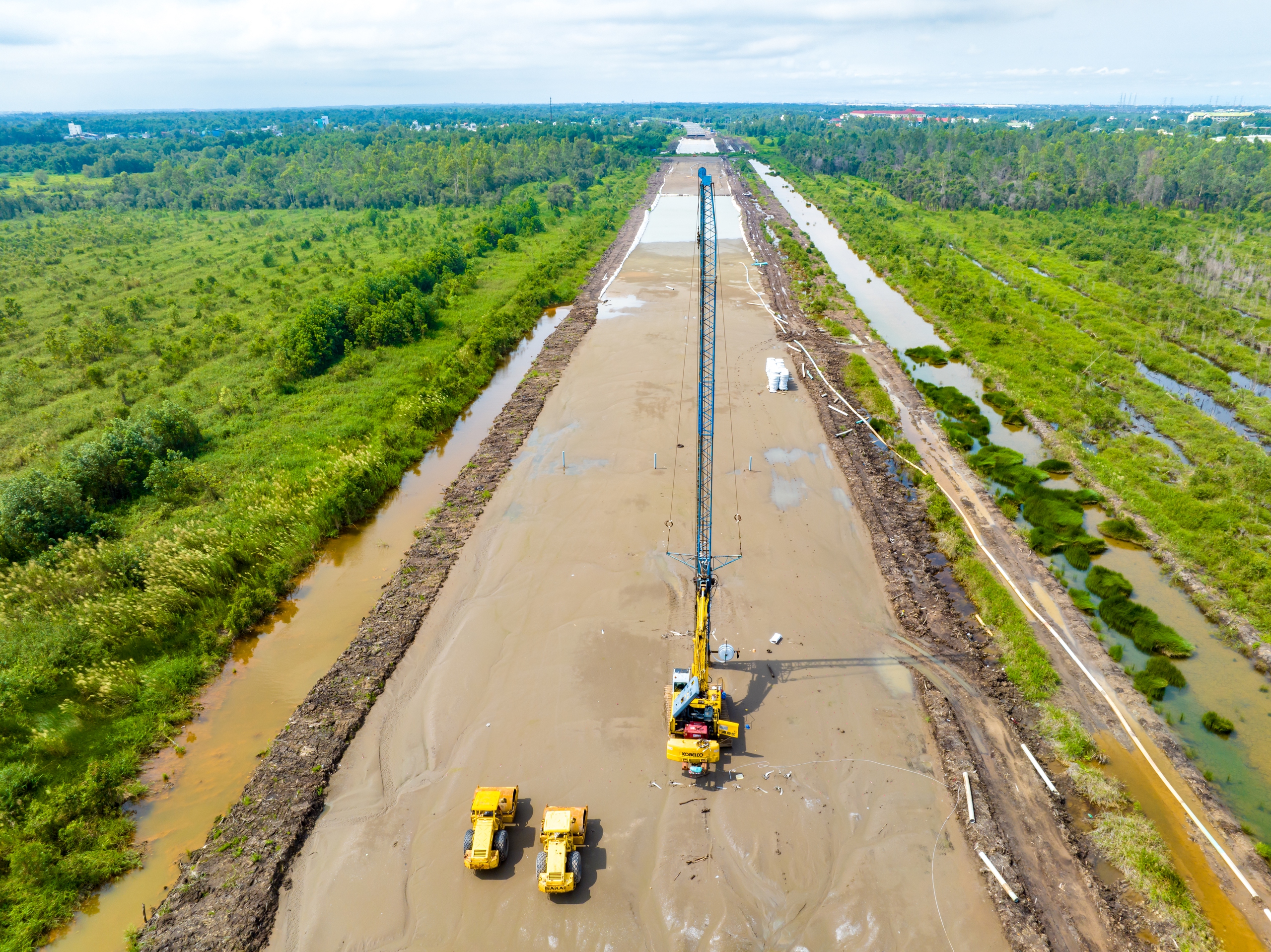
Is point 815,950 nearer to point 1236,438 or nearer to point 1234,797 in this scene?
point 1234,797

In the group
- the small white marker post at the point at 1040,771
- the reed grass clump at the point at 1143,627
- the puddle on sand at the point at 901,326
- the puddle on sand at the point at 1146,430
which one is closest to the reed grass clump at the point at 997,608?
the small white marker post at the point at 1040,771

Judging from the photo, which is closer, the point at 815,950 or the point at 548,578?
the point at 815,950

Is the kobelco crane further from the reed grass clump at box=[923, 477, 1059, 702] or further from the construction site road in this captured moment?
the reed grass clump at box=[923, 477, 1059, 702]

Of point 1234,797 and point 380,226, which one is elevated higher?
point 380,226

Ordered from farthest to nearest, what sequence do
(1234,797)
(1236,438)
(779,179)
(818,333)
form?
(779,179) < (818,333) < (1236,438) < (1234,797)

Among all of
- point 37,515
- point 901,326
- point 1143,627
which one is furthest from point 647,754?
point 901,326

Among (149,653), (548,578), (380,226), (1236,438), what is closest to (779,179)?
(380,226)

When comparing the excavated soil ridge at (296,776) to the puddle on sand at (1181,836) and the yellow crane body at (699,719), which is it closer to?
the yellow crane body at (699,719)
